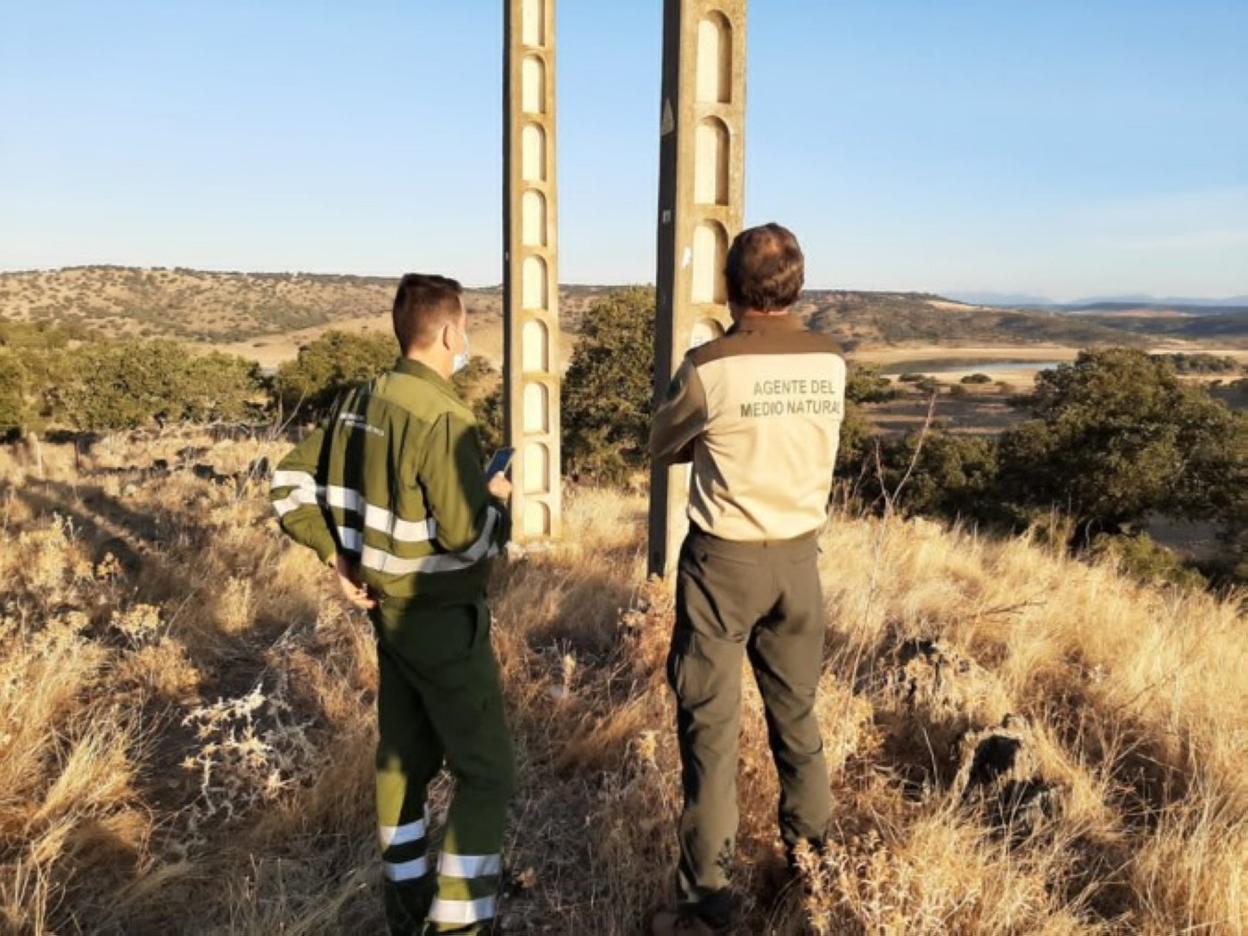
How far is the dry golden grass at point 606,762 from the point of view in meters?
2.66

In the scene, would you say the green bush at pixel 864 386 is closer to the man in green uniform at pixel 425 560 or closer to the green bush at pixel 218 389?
the man in green uniform at pixel 425 560

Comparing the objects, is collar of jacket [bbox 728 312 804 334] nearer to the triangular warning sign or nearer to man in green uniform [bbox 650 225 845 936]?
man in green uniform [bbox 650 225 845 936]

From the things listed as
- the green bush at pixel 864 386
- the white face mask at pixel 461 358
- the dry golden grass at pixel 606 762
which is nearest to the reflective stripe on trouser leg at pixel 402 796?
the dry golden grass at pixel 606 762

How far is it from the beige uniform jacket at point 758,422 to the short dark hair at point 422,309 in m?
0.72

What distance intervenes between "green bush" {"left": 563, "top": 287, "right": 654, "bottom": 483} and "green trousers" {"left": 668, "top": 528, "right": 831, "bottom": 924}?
13.2 metres

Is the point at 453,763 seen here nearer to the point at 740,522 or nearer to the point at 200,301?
the point at 740,522

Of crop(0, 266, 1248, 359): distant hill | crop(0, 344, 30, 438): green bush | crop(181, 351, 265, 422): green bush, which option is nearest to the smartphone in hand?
crop(181, 351, 265, 422): green bush

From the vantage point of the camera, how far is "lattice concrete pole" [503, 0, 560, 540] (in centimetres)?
748

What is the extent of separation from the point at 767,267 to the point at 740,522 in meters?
0.76

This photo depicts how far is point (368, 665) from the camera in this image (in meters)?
4.46

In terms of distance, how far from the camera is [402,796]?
2592 millimetres

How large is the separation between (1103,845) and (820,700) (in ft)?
3.85

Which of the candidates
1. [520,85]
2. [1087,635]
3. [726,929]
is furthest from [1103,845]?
[520,85]

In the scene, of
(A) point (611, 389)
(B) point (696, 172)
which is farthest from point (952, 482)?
(B) point (696, 172)
